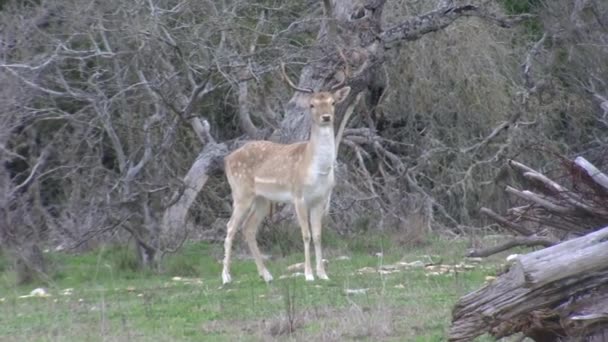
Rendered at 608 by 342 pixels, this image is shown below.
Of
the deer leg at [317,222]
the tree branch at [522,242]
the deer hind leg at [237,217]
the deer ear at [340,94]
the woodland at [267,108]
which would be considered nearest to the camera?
the tree branch at [522,242]

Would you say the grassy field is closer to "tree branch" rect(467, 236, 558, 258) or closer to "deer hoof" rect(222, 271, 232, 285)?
"deer hoof" rect(222, 271, 232, 285)

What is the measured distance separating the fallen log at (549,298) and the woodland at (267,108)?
7148 mm

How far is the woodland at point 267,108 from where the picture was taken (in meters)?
15.7

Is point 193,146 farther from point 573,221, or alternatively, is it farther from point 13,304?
point 573,221

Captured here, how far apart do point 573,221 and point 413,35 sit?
8984 mm

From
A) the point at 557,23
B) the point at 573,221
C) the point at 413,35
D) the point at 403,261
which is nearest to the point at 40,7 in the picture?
the point at 413,35

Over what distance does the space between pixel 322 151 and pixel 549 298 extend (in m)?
6.64

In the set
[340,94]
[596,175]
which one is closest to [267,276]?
[340,94]

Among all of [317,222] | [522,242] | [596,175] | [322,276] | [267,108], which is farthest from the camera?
[267,108]

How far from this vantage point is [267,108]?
1861cm

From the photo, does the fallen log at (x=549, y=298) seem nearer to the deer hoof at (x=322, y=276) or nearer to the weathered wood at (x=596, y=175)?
the weathered wood at (x=596, y=175)

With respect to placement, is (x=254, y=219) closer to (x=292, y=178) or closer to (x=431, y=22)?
(x=292, y=178)

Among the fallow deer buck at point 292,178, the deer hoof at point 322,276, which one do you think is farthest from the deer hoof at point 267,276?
the deer hoof at point 322,276

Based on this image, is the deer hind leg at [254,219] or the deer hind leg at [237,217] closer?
the deer hind leg at [237,217]
